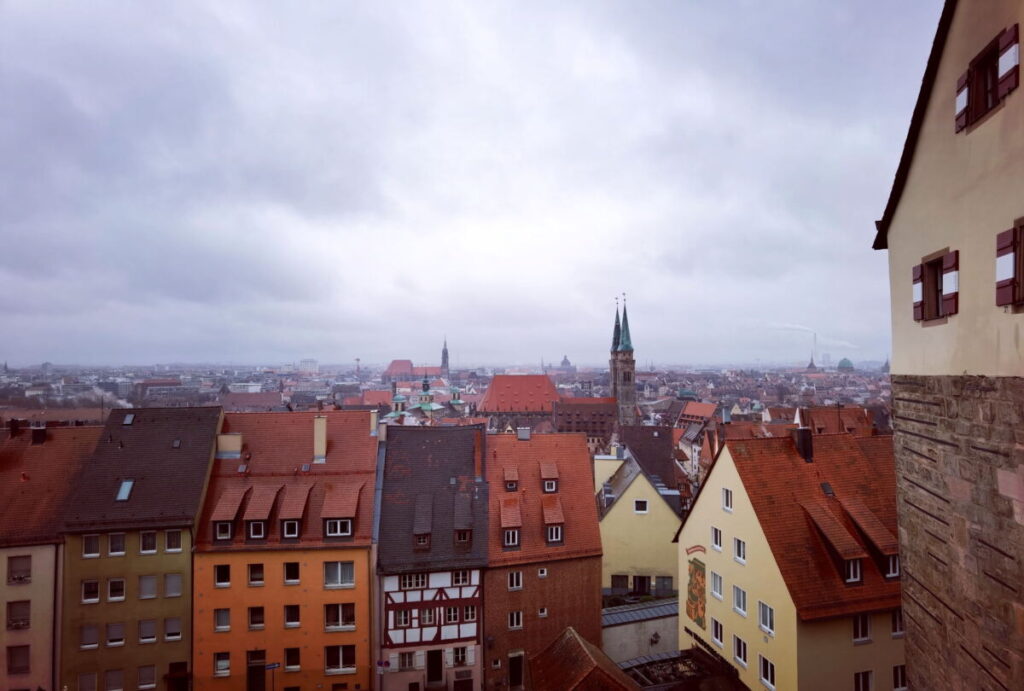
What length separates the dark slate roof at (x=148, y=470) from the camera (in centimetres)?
2158

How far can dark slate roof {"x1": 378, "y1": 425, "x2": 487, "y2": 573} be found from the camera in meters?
22.6

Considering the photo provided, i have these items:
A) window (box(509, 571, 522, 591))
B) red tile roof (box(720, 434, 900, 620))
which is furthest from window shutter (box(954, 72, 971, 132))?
window (box(509, 571, 522, 591))

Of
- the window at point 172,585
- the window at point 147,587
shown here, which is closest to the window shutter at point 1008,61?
the window at point 172,585

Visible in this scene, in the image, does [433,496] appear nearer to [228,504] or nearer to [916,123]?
[228,504]

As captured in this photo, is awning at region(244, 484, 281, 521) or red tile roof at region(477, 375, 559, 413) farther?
red tile roof at region(477, 375, 559, 413)

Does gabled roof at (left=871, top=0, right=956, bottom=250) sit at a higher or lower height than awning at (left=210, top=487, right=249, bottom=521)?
higher

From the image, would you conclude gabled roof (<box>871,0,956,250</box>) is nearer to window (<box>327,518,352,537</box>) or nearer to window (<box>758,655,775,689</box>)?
window (<box>758,655,775,689</box>)

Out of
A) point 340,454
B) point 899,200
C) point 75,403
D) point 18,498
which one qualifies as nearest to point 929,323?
point 899,200

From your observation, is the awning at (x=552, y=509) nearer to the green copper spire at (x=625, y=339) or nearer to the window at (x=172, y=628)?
the window at (x=172, y=628)

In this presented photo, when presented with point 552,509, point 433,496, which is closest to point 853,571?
point 552,509

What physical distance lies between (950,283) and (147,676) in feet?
90.0

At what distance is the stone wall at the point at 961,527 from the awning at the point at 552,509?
1564 centimetres

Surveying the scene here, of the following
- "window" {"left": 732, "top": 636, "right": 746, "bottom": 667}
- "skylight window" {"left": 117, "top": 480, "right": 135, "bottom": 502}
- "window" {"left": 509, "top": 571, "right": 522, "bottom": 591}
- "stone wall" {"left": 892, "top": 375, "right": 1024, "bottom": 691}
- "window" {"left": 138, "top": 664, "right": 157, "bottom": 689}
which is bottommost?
"window" {"left": 138, "top": 664, "right": 157, "bottom": 689}

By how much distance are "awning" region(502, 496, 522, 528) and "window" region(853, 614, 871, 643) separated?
39.8ft
